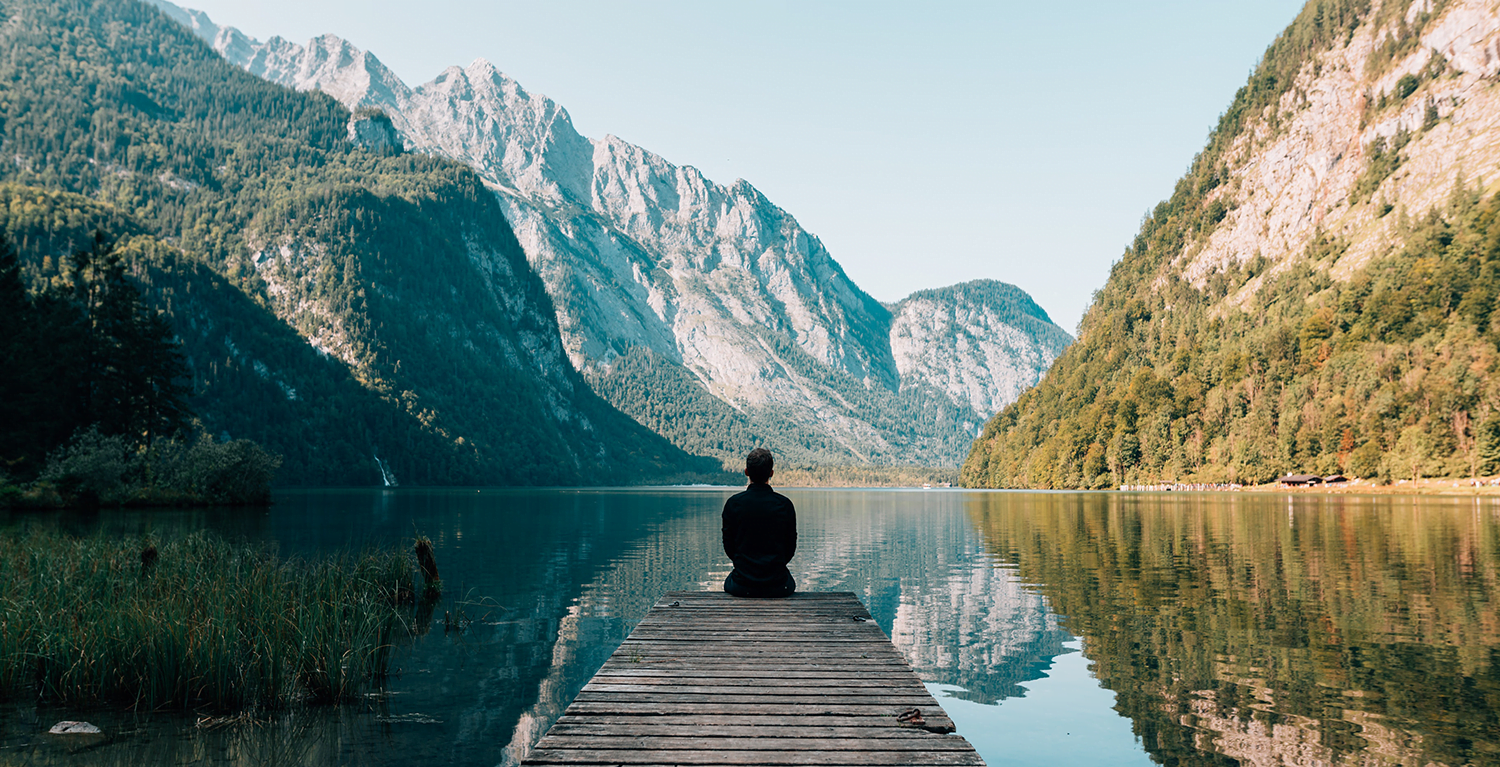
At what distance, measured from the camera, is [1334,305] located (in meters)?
133

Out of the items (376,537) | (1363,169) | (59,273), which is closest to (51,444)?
(376,537)

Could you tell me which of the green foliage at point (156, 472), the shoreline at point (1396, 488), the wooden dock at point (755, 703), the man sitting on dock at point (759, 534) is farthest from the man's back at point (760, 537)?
the shoreline at point (1396, 488)

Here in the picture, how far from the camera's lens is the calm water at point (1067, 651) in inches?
493

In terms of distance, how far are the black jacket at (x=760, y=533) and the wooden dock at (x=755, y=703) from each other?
4.17 ft

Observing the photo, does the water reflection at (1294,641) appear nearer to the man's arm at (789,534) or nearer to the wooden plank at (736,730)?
the man's arm at (789,534)

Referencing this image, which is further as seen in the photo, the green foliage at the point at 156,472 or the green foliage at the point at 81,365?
the green foliage at the point at 81,365

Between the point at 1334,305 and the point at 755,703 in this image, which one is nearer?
the point at 755,703

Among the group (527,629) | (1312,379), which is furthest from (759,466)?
(1312,379)

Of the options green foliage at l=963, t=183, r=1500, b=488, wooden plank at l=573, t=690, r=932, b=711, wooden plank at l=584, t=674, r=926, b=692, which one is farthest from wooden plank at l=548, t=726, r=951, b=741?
green foliage at l=963, t=183, r=1500, b=488

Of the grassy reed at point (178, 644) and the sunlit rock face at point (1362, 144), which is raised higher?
the sunlit rock face at point (1362, 144)

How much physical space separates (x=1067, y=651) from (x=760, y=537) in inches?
399

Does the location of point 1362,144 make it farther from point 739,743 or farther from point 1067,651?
point 739,743

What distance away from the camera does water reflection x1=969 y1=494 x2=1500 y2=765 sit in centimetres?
1265

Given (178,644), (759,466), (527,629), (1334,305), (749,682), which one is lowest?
(527,629)
